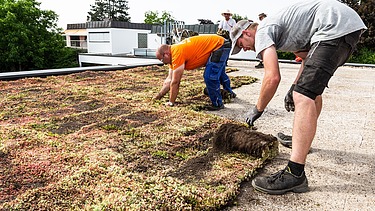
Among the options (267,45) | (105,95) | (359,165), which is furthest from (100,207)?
(105,95)

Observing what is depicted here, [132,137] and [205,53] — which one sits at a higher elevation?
[205,53]

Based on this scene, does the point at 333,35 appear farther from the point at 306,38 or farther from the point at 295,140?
the point at 295,140

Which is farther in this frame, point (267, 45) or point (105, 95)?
point (105, 95)

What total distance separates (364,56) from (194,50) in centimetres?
1266

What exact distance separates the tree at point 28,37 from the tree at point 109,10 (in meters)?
21.7

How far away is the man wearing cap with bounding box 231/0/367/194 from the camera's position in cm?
151

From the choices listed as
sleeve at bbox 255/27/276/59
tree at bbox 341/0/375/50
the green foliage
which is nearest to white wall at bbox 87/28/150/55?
the green foliage

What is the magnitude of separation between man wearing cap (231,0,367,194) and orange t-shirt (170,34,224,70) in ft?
4.95

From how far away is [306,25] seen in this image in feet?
5.40

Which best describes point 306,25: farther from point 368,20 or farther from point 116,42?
point 116,42

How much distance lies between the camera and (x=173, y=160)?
1.92 metres

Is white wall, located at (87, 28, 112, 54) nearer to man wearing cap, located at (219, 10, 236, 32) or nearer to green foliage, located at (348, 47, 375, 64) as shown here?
green foliage, located at (348, 47, 375, 64)

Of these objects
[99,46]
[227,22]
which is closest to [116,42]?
[99,46]

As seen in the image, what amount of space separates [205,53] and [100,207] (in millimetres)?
2273
